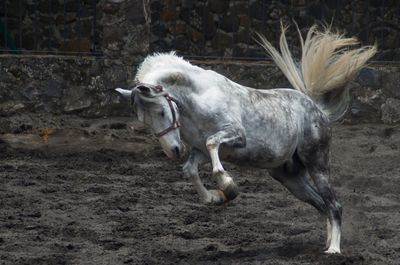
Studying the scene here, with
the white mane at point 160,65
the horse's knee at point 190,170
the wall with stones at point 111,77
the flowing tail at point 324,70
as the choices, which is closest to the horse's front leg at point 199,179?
the horse's knee at point 190,170

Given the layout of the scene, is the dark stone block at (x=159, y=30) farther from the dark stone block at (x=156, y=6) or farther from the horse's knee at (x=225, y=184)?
the horse's knee at (x=225, y=184)

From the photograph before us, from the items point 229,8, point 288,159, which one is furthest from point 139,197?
point 229,8

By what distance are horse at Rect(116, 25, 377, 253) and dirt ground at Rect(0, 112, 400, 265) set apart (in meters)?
0.45

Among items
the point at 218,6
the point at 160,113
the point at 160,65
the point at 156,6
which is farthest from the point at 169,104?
the point at 218,6

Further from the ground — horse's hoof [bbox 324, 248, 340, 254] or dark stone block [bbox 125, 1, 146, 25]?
dark stone block [bbox 125, 1, 146, 25]

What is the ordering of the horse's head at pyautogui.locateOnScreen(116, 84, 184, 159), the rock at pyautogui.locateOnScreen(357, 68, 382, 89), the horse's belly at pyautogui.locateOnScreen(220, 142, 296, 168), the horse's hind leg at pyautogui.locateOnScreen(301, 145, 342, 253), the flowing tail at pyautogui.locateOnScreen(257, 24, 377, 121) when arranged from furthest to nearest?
the rock at pyautogui.locateOnScreen(357, 68, 382, 89)
the flowing tail at pyautogui.locateOnScreen(257, 24, 377, 121)
the horse's hind leg at pyautogui.locateOnScreen(301, 145, 342, 253)
the horse's belly at pyautogui.locateOnScreen(220, 142, 296, 168)
the horse's head at pyautogui.locateOnScreen(116, 84, 184, 159)

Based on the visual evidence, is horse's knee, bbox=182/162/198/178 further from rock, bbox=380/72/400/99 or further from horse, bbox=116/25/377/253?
rock, bbox=380/72/400/99

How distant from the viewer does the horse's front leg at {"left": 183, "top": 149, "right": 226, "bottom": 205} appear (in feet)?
22.0

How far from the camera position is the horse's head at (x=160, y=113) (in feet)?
21.3

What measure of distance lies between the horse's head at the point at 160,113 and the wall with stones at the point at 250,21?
5.56 meters

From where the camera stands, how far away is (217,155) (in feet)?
21.7

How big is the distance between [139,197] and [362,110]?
2986mm

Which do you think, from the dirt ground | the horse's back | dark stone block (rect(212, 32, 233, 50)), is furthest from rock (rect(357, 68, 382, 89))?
Result: the horse's back

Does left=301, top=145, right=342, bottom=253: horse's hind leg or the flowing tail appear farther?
the flowing tail
